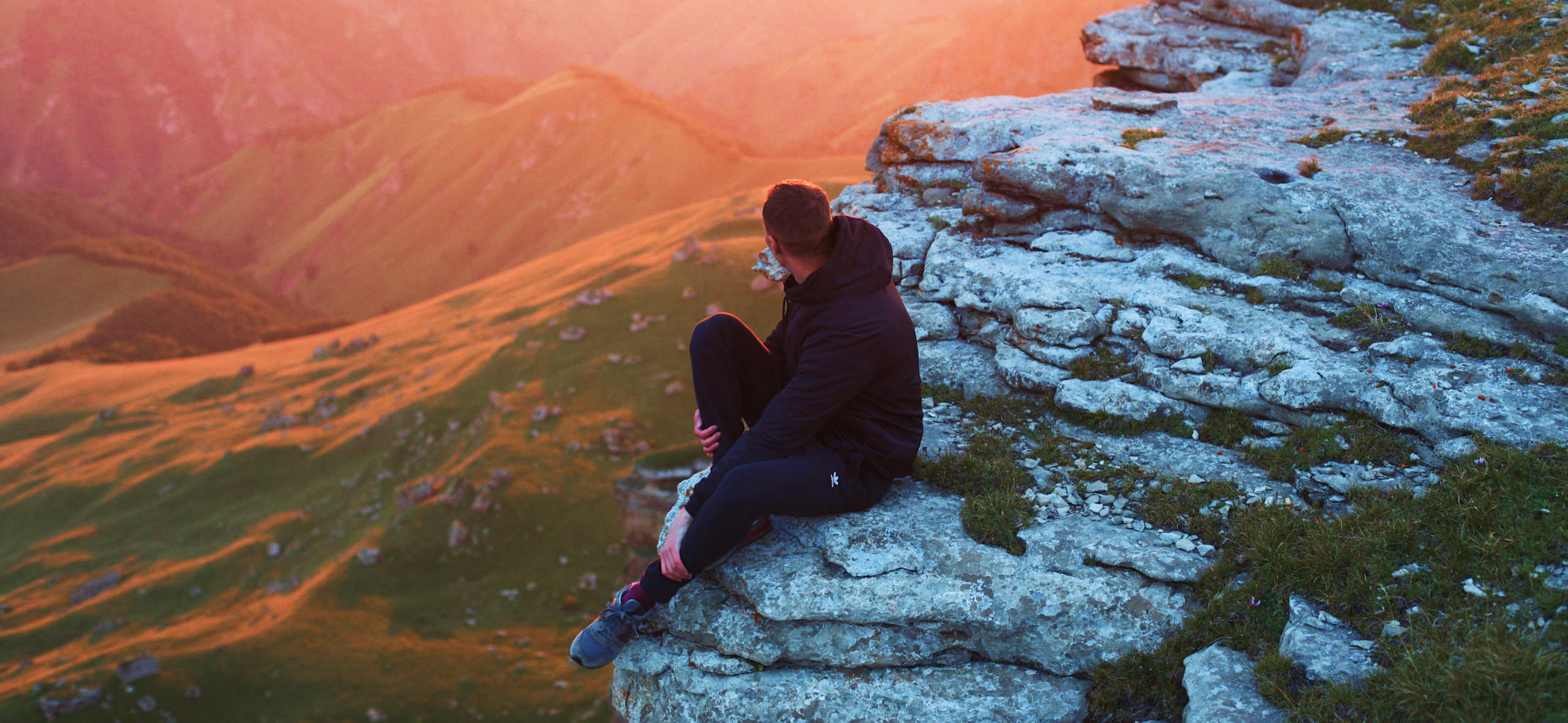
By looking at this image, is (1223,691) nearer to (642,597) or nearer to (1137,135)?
(642,597)

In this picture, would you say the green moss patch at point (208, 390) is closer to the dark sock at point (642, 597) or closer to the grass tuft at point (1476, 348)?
the dark sock at point (642, 597)

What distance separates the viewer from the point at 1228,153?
37.6 feet

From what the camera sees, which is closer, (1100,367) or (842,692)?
(842,692)

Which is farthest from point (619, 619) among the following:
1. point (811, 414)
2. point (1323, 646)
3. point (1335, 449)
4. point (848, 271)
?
point (1335, 449)

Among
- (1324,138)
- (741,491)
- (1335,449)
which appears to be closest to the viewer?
(741,491)

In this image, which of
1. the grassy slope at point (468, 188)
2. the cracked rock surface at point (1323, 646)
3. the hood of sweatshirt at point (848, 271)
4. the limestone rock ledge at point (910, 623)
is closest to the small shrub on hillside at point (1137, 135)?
the hood of sweatshirt at point (848, 271)

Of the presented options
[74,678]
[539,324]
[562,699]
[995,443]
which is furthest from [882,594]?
[539,324]

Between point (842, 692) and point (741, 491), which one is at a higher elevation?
point (741, 491)

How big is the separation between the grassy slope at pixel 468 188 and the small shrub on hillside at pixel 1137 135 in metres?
80.1

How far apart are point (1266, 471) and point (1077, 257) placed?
4.26 metres

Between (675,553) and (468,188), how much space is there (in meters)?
157

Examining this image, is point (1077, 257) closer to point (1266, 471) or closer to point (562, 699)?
point (1266, 471)

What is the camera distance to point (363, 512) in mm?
38344

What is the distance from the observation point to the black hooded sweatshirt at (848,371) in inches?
249
